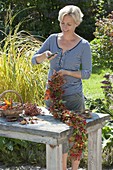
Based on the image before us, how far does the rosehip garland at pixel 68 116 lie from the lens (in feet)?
12.2

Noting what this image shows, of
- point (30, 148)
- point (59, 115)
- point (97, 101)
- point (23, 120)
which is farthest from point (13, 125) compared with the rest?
point (97, 101)

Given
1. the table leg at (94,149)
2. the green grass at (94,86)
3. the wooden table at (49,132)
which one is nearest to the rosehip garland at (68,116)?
the wooden table at (49,132)

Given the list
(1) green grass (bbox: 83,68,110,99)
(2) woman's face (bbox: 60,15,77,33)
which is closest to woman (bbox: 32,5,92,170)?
(2) woman's face (bbox: 60,15,77,33)

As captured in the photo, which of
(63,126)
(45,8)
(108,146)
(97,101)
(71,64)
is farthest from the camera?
(45,8)

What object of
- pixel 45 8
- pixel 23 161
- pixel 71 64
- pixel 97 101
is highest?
pixel 45 8

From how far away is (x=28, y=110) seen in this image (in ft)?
13.2

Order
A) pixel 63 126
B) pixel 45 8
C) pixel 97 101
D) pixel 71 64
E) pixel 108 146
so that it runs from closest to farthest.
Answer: pixel 63 126, pixel 71 64, pixel 108 146, pixel 97 101, pixel 45 8

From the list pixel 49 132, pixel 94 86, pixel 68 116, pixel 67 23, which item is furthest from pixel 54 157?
pixel 94 86

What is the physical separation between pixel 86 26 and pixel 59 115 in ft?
27.1

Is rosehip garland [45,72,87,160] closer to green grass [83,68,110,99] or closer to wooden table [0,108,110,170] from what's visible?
wooden table [0,108,110,170]

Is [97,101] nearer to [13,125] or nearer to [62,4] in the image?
[13,125]

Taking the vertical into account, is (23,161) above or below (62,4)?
below

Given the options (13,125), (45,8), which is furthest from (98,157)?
(45,8)

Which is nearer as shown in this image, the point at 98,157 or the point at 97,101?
the point at 98,157
